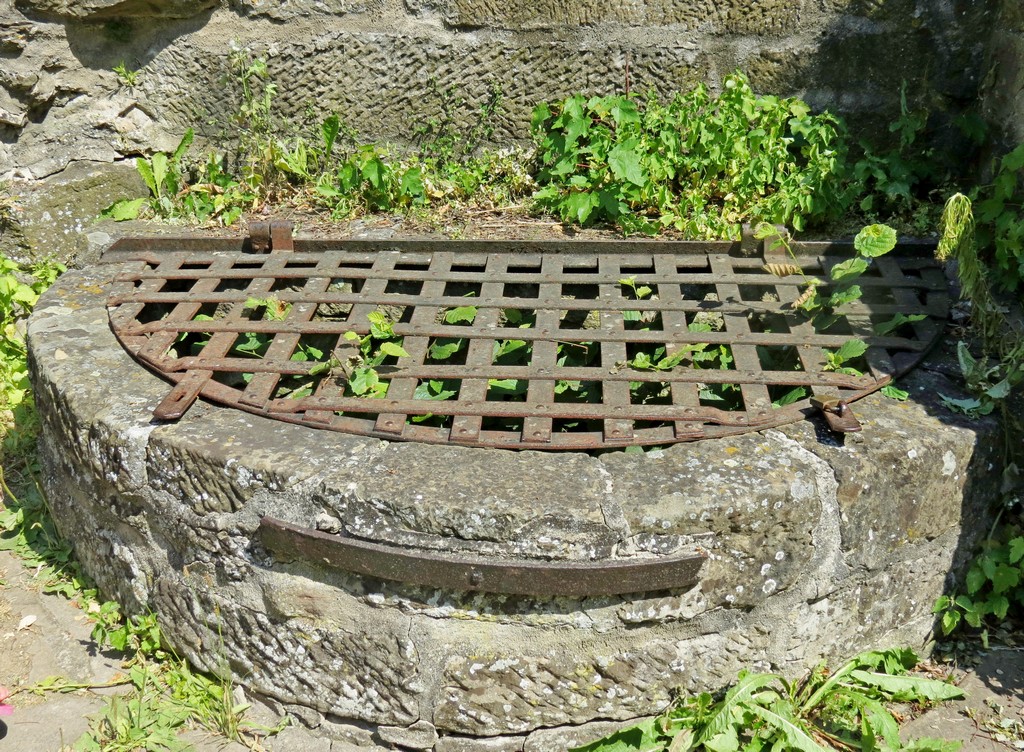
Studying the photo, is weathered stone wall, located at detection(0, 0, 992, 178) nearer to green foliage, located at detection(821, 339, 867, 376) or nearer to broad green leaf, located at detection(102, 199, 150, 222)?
broad green leaf, located at detection(102, 199, 150, 222)

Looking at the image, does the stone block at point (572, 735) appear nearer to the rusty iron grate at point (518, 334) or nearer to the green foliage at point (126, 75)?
the rusty iron grate at point (518, 334)

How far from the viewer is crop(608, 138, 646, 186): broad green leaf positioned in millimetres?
3496

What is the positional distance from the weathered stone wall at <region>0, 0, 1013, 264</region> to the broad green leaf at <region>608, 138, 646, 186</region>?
1.23ft

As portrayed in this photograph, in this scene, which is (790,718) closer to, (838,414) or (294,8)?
(838,414)

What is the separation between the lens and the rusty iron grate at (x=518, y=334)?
238cm

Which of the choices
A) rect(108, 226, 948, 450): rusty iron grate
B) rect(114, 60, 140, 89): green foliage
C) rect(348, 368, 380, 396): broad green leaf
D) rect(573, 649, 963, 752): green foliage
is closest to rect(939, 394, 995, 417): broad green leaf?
rect(108, 226, 948, 450): rusty iron grate

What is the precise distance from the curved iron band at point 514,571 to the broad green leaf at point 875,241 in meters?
1.10

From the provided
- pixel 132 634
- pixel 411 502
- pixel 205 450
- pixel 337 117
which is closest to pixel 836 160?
pixel 337 117

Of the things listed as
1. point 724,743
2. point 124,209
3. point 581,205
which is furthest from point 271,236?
point 724,743

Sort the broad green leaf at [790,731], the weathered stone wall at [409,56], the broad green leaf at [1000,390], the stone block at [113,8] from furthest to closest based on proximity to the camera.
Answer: the stone block at [113,8] < the weathered stone wall at [409,56] < the broad green leaf at [1000,390] < the broad green leaf at [790,731]

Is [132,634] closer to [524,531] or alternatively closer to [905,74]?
[524,531]

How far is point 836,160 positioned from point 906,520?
1633 mm

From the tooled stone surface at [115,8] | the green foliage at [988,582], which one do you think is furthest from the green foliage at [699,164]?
the tooled stone surface at [115,8]

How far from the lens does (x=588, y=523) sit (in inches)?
81.6
